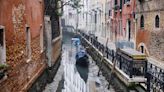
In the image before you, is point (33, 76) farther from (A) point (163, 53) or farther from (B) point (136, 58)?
(A) point (163, 53)

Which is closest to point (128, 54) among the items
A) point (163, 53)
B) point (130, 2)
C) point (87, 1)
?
point (163, 53)

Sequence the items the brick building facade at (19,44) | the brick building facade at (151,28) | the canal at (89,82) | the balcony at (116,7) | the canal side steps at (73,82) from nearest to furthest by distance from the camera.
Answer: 1. the brick building facade at (19,44)
2. the canal at (89,82)
3. the canal side steps at (73,82)
4. the brick building facade at (151,28)
5. the balcony at (116,7)

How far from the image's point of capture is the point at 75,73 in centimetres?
2053

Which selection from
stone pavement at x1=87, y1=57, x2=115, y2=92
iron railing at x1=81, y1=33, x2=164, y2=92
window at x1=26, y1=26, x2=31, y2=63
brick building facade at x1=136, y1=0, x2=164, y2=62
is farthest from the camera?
brick building facade at x1=136, y1=0, x2=164, y2=62

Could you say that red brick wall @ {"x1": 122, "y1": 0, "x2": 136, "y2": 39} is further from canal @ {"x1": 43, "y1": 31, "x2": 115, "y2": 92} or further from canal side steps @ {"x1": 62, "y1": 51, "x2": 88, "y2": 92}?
canal side steps @ {"x1": 62, "y1": 51, "x2": 88, "y2": 92}

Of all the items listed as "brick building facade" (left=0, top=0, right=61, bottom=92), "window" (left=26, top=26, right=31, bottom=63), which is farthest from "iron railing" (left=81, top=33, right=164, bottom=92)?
"window" (left=26, top=26, right=31, bottom=63)

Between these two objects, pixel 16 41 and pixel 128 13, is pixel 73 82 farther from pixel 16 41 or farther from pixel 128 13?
pixel 16 41

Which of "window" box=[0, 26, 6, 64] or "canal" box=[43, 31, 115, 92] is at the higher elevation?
"window" box=[0, 26, 6, 64]

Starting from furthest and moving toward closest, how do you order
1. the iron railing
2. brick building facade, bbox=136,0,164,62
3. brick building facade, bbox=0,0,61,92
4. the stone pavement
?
brick building facade, bbox=136,0,164,62, the stone pavement, the iron railing, brick building facade, bbox=0,0,61,92

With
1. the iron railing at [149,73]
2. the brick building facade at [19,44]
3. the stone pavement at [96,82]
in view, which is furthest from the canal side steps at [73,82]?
the brick building facade at [19,44]

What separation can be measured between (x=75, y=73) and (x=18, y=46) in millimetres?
11062

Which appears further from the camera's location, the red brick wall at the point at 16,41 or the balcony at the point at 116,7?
the balcony at the point at 116,7

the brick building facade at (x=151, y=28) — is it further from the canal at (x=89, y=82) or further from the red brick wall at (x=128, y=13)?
the canal at (x=89, y=82)

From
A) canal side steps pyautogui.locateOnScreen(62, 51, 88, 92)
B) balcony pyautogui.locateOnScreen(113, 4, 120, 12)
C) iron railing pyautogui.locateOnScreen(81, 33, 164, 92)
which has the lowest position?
canal side steps pyautogui.locateOnScreen(62, 51, 88, 92)
